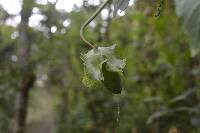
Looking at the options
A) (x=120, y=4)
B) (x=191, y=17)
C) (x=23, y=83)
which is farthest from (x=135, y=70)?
(x=120, y=4)

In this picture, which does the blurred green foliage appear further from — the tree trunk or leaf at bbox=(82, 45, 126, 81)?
leaf at bbox=(82, 45, 126, 81)

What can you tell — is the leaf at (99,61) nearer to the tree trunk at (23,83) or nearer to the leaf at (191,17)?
the leaf at (191,17)

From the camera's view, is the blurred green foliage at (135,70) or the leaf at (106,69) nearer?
the leaf at (106,69)

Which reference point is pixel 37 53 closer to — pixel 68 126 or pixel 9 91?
pixel 9 91

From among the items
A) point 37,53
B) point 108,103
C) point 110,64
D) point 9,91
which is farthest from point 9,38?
point 110,64

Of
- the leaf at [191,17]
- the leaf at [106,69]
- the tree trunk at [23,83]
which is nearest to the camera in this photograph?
the leaf at [106,69]

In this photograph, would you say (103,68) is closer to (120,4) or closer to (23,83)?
(120,4)

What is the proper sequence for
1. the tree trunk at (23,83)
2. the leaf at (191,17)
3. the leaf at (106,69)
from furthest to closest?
the tree trunk at (23,83)
the leaf at (191,17)
the leaf at (106,69)

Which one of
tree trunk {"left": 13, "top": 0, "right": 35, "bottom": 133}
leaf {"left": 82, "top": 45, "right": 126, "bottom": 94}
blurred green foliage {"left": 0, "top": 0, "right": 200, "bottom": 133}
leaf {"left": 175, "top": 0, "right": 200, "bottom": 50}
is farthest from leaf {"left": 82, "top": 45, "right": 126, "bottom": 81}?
tree trunk {"left": 13, "top": 0, "right": 35, "bottom": 133}

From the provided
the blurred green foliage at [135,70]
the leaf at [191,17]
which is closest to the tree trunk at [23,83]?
the blurred green foliage at [135,70]
